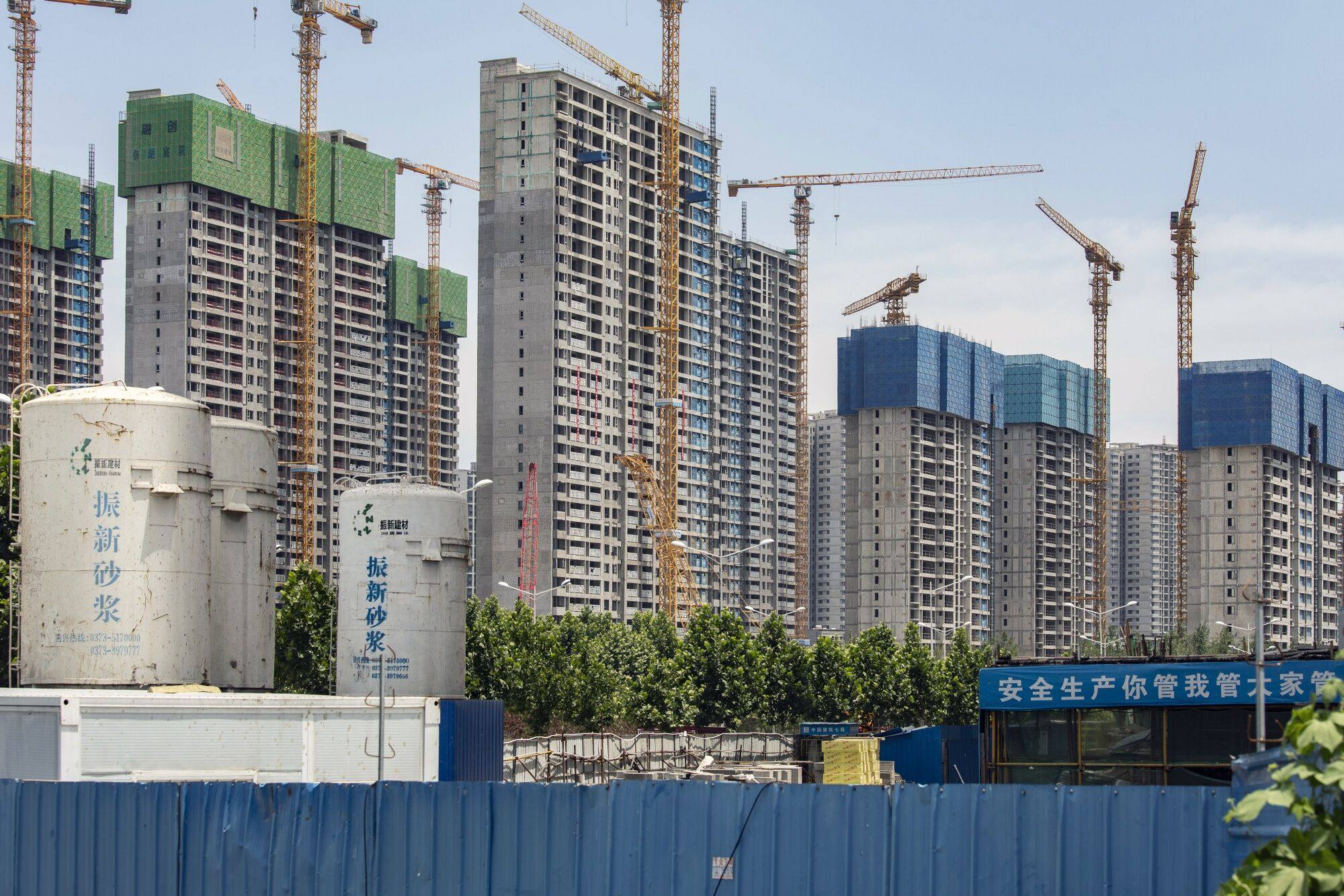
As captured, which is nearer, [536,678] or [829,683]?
[536,678]

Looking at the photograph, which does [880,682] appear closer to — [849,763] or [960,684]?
[960,684]

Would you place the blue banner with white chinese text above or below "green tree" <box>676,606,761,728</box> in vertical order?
above

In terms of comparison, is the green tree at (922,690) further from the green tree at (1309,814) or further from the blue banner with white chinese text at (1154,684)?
the green tree at (1309,814)

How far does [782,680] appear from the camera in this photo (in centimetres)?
8869

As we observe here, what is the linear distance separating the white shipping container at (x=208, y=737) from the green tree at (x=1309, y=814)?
23.7m

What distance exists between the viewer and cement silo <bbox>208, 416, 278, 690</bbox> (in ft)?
147

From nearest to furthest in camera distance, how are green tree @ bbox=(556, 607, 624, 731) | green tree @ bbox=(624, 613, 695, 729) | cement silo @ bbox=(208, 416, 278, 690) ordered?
1. cement silo @ bbox=(208, 416, 278, 690)
2. green tree @ bbox=(556, 607, 624, 731)
3. green tree @ bbox=(624, 613, 695, 729)

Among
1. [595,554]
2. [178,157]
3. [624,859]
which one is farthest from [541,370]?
[624,859]

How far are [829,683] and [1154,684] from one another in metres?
60.0

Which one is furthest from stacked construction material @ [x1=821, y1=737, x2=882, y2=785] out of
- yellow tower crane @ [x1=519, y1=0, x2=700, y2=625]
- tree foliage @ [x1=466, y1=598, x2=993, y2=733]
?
yellow tower crane @ [x1=519, y1=0, x2=700, y2=625]

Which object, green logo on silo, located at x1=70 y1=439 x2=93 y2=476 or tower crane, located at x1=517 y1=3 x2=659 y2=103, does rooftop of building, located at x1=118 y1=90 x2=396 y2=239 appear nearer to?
tower crane, located at x1=517 y1=3 x2=659 y2=103

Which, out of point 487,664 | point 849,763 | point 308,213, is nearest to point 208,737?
point 849,763

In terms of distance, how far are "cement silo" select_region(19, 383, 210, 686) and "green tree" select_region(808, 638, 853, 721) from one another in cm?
5509

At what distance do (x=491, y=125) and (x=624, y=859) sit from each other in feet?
510
